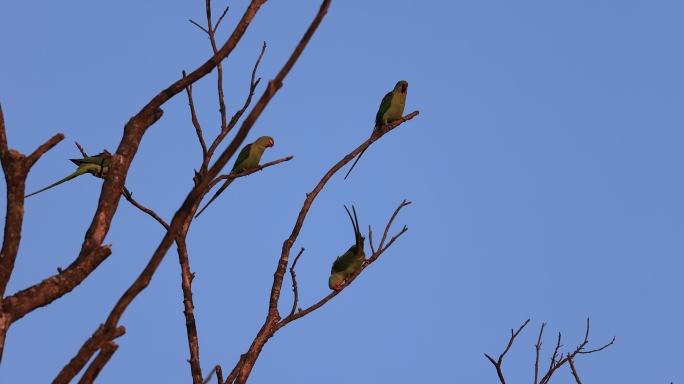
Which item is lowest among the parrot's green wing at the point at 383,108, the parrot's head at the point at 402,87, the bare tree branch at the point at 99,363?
the bare tree branch at the point at 99,363

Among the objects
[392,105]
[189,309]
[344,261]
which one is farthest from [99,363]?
[392,105]

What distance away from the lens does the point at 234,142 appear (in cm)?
181

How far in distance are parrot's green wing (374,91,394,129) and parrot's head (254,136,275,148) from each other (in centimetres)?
141

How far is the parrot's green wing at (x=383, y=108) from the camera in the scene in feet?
30.7

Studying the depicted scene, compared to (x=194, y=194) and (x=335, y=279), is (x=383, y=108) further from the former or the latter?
(x=194, y=194)

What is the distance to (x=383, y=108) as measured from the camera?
30.8ft

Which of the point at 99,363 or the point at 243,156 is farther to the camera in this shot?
the point at 243,156

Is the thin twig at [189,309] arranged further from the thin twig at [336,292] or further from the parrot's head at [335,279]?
the parrot's head at [335,279]

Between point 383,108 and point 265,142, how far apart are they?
1.60 meters

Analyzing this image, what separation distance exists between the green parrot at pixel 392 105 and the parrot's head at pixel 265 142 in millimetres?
1410

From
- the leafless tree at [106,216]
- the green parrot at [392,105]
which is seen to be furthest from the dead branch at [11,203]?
the green parrot at [392,105]

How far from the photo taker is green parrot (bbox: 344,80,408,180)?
30.6 feet

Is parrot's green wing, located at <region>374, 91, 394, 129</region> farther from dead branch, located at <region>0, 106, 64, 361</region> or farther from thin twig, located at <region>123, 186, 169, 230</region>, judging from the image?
dead branch, located at <region>0, 106, 64, 361</region>

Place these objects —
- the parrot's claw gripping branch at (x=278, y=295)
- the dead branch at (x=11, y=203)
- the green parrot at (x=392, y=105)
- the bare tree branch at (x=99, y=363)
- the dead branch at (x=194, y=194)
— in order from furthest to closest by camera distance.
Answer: the green parrot at (x=392, y=105)
the parrot's claw gripping branch at (x=278, y=295)
the dead branch at (x=11, y=203)
the bare tree branch at (x=99, y=363)
the dead branch at (x=194, y=194)
